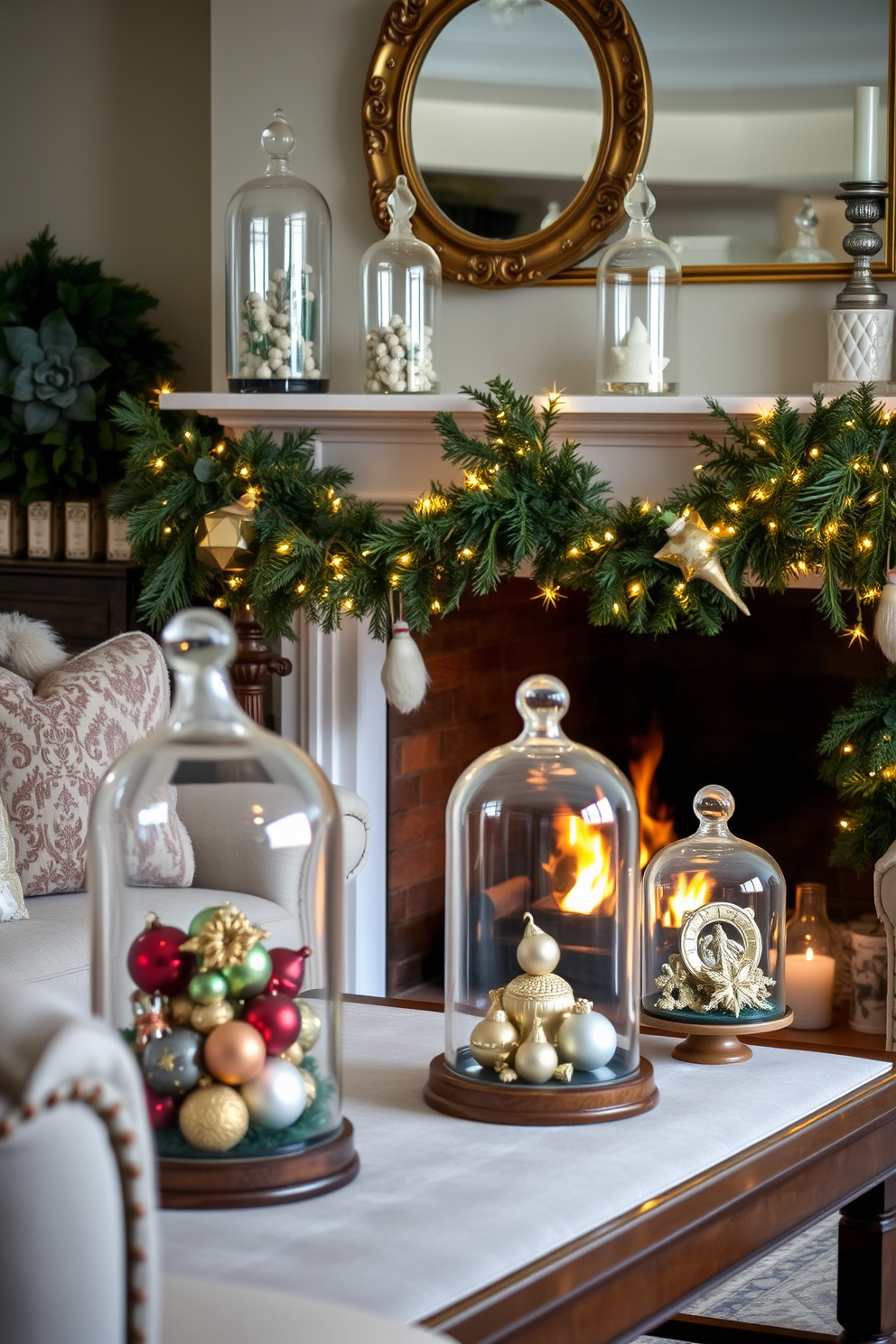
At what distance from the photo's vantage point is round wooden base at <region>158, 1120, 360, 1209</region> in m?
1.22

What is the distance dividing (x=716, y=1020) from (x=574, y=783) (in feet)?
0.98

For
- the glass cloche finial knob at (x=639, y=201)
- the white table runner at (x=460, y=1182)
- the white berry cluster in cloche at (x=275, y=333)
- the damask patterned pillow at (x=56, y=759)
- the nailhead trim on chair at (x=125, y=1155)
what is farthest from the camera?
the white berry cluster in cloche at (x=275, y=333)

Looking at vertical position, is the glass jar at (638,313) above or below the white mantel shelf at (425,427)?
above

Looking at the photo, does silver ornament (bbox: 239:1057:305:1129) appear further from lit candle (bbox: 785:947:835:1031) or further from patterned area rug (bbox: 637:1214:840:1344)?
lit candle (bbox: 785:947:835:1031)

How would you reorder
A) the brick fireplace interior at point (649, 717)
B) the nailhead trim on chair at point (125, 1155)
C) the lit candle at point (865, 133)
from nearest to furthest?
the nailhead trim on chair at point (125, 1155) < the lit candle at point (865, 133) < the brick fireplace interior at point (649, 717)

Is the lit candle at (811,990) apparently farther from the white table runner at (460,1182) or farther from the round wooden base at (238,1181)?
the round wooden base at (238,1181)

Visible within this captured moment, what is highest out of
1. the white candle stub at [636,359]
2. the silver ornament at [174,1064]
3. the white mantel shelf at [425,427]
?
the white candle stub at [636,359]

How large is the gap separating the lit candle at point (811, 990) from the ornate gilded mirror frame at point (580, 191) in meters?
1.42

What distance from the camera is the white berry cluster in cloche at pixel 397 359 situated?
3221 mm

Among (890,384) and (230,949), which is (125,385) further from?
(230,949)

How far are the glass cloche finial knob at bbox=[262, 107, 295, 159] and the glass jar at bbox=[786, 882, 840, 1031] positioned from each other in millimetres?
1768

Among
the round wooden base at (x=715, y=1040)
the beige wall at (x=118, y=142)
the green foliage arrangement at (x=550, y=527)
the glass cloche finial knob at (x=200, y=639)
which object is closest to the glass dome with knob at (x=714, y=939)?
the round wooden base at (x=715, y=1040)

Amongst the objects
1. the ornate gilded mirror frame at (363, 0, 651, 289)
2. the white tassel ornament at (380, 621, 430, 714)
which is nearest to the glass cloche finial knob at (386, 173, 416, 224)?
the ornate gilded mirror frame at (363, 0, 651, 289)

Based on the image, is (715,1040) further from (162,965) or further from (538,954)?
(162,965)
